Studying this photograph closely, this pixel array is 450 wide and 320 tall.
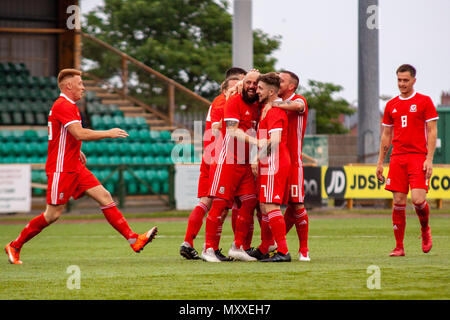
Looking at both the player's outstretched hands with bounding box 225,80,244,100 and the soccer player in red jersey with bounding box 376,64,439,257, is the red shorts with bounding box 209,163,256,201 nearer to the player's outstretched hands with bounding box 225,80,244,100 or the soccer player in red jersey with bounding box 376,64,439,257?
the player's outstretched hands with bounding box 225,80,244,100

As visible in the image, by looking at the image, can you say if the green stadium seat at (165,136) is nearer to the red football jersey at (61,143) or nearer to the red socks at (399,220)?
the red socks at (399,220)

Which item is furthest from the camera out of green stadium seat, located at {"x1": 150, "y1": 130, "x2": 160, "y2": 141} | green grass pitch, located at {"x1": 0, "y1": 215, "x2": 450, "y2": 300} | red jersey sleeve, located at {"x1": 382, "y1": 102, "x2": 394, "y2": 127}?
green stadium seat, located at {"x1": 150, "y1": 130, "x2": 160, "y2": 141}

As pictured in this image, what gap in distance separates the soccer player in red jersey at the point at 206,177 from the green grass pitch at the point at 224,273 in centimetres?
21

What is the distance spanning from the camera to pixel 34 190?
2144cm

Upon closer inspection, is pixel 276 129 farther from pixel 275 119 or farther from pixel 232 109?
pixel 232 109

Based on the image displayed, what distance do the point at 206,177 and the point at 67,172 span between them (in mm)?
1680

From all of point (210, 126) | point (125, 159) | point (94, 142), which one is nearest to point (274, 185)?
point (210, 126)

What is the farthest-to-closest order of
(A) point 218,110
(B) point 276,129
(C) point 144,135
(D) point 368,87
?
(C) point 144,135 < (D) point 368,87 < (A) point 218,110 < (B) point 276,129

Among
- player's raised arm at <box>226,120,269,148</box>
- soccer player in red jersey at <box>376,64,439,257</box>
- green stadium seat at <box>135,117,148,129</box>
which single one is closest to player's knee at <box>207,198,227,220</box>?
player's raised arm at <box>226,120,269,148</box>

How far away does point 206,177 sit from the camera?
9516 mm

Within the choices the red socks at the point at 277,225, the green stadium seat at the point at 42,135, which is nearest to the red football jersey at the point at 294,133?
the red socks at the point at 277,225

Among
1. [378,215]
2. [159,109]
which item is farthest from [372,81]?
[159,109]

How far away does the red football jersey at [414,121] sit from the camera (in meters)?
9.59

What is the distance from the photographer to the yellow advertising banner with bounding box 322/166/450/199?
71.2 ft
